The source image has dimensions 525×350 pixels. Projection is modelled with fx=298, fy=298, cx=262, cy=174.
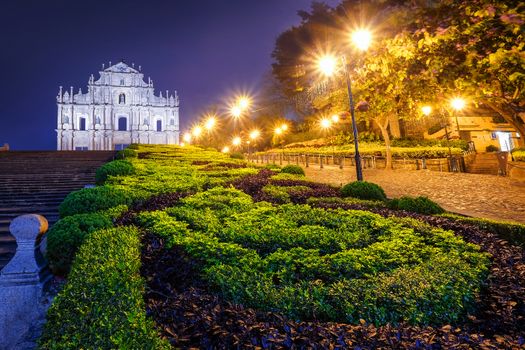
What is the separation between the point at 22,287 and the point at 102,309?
315 centimetres

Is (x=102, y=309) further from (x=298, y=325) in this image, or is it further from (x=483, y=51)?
(x=483, y=51)

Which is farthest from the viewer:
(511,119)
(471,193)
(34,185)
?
(34,185)

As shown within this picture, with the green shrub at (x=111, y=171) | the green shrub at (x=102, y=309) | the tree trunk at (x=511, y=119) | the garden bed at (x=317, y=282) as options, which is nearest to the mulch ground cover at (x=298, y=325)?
the garden bed at (x=317, y=282)

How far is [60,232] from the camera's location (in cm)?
552

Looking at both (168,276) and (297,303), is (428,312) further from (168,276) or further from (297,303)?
(168,276)

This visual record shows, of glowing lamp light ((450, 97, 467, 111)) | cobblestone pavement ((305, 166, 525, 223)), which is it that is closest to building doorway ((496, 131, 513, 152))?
glowing lamp light ((450, 97, 467, 111))

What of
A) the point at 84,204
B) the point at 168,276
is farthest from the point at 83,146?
the point at 168,276

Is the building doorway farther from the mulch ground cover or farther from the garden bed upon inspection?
the mulch ground cover

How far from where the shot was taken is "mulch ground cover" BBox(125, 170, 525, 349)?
2516mm

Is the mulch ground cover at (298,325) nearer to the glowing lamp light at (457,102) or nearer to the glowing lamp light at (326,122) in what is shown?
the glowing lamp light at (457,102)

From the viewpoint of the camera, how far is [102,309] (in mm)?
2730

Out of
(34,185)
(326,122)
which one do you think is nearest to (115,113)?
(326,122)

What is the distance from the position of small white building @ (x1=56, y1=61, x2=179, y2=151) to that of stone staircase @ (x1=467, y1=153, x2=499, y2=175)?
194 ft

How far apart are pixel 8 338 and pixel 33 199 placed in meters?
8.16
